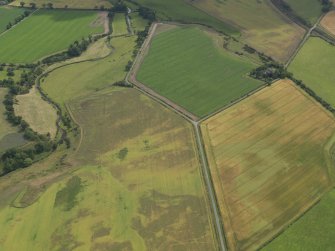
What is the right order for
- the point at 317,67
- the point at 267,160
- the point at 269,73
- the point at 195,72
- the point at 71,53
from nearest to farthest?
the point at 267,160, the point at 269,73, the point at 195,72, the point at 317,67, the point at 71,53

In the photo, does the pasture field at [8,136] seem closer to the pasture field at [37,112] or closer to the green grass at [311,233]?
the pasture field at [37,112]

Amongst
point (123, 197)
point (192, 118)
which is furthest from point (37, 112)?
point (192, 118)

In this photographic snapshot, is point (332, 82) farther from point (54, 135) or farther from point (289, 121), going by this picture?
point (54, 135)

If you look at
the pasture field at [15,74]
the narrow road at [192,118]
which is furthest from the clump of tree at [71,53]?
the narrow road at [192,118]

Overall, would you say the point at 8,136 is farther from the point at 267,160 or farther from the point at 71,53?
the point at 267,160

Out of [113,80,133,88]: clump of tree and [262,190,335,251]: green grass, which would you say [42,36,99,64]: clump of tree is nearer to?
[113,80,133,88]: clump of tree
